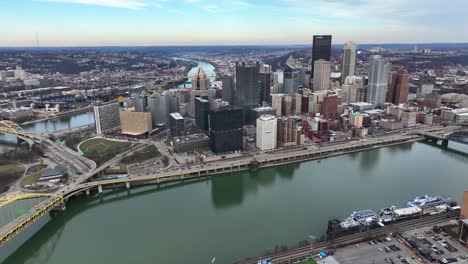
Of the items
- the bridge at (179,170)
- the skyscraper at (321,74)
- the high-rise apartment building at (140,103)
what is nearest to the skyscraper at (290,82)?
the skyscraper at (321,74)

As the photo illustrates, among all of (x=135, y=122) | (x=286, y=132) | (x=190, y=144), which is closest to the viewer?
(x=190, y=144)

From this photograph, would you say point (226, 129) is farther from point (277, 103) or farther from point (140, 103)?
point (277, 103)

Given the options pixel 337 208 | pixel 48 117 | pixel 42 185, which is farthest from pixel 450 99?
pixel 48 117

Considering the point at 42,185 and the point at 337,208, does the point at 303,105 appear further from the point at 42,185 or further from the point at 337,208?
the point at 42,185

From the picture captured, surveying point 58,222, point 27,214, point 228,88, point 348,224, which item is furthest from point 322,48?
point 27,214

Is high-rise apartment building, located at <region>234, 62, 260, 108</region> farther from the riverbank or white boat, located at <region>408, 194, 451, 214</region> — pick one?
the riverbank

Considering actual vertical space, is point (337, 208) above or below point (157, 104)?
below

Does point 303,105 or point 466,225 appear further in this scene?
point 303,105

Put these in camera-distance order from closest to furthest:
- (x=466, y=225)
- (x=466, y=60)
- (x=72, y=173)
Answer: (x=466, y=225), (x=72, y=173), (x=466, y=60)
